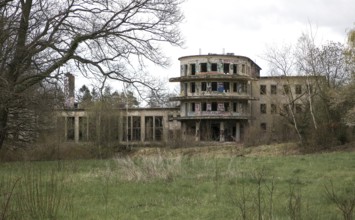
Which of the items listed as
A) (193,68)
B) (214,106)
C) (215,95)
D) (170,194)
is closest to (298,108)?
(215,95)

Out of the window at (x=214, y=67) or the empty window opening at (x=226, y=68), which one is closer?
the window at (x=214, y=67)

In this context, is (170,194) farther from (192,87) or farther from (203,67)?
(203,67)

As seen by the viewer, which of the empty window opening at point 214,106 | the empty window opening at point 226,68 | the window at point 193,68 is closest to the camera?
the empty window opening at point 214,106

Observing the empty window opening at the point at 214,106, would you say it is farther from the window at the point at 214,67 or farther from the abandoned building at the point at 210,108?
the window at the point at 214,67

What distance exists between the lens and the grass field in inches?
341

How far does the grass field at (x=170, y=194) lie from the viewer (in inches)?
341

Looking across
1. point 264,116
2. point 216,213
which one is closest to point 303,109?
point 264,116

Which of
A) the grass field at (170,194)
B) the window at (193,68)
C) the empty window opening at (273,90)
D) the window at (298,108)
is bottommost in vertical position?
the grass field at (170,194)

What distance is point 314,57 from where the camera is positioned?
164 feet

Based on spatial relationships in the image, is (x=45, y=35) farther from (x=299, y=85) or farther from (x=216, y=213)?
(x=299, y=85)

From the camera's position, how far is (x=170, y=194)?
41.5 ft

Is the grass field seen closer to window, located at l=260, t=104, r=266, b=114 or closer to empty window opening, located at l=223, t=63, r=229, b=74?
empty window opening, located at l=223, t=63, r=229, b=74

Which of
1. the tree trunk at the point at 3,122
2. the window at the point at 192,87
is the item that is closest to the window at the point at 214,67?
the window at the point at 192,87

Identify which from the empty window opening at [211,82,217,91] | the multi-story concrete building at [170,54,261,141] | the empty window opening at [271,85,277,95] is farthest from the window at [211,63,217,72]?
the empty window opening at [271,85,277,95]
